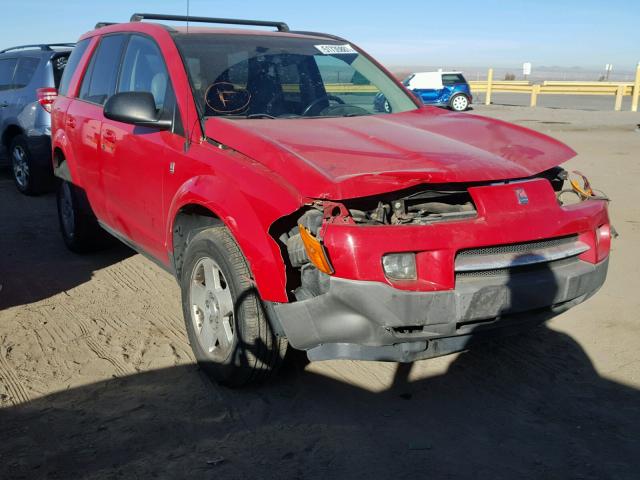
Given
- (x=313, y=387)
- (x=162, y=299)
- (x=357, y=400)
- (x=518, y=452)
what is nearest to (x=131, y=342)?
(x=162, y=299)

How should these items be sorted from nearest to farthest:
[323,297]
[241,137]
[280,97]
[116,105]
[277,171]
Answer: [323,297] < [277,171] < [241,137] < [116,105] < [280,97]

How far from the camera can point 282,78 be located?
4414 millimetres

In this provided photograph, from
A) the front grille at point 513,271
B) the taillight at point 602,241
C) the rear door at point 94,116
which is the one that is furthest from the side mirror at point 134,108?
the taillight at point 602,241

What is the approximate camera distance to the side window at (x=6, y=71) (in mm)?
9430

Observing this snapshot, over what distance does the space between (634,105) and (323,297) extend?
88.8ft

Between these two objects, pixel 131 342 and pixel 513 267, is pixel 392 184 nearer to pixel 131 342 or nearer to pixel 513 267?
pixel 513 267

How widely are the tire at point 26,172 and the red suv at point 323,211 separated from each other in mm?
4594

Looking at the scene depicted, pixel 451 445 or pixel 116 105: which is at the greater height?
pixel 116 105

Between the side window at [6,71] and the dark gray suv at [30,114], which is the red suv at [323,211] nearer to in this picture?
the dark gray suv at [30,114]

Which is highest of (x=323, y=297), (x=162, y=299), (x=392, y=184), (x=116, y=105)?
(x=116, y=105)

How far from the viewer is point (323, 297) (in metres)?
2.95

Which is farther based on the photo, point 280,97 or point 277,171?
point 280,97

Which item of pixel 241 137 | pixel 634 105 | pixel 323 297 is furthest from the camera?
pixel 634 105

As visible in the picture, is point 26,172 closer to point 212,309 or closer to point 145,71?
point 145,71
